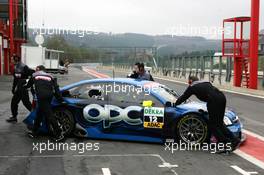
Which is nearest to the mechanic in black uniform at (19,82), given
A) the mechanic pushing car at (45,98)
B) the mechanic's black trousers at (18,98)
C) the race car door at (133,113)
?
the mechanic's black trousers at (18,98)

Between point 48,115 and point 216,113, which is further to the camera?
point 48,115

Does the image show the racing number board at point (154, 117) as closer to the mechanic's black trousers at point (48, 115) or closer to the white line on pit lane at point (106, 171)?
the mechanic's black trousers at point (48, 115)

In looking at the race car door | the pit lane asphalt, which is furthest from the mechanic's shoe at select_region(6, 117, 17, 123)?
the race car door

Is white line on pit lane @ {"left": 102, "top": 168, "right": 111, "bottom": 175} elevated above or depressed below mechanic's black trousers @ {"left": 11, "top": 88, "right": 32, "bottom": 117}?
below

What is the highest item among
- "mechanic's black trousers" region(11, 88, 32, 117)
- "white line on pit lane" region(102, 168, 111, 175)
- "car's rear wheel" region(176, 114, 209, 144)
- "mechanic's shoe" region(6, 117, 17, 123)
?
"mechanic's black trousers" region(11, 88, 32, 117)

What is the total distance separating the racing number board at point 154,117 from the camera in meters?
9.12

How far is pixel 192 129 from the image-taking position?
8.99m

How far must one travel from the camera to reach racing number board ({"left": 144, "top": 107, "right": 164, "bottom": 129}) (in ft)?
29.9

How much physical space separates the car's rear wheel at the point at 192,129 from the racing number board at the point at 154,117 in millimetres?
370

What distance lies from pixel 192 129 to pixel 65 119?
2.65m

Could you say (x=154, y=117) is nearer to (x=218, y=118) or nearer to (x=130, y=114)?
(x=130, y=114)

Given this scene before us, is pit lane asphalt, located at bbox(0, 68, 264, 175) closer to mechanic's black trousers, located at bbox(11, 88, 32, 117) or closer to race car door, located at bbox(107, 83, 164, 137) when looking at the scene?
race car door, located at bbox(107, 83, 164, 137)

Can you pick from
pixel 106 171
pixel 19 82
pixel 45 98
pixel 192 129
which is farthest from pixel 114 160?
pixel 19 82

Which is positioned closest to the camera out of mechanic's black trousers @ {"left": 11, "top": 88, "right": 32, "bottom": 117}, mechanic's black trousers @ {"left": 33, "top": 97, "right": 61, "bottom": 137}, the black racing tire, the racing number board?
the racing number board
